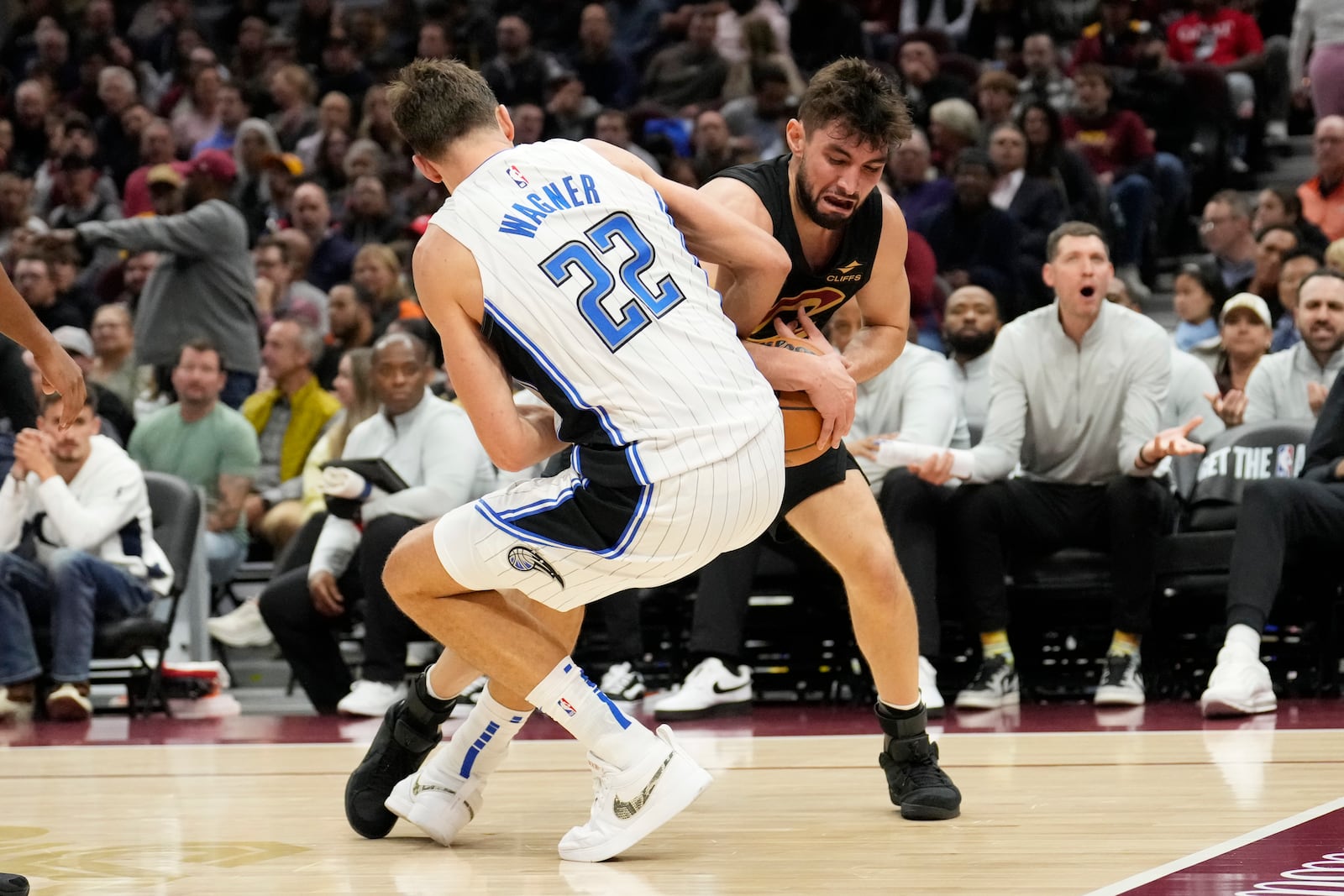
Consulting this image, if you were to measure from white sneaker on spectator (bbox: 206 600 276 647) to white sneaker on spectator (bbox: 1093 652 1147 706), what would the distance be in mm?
3460

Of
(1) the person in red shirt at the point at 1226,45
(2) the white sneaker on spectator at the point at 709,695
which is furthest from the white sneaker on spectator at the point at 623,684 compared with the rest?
(1) the person in red shirt at the point at 1226,45

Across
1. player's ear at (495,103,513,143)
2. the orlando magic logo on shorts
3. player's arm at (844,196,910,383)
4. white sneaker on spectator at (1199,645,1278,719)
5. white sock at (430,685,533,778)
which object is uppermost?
player's ear at (495,103,513,143)

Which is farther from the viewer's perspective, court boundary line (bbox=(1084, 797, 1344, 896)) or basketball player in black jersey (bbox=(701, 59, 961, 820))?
basketball player in black jersey (bbox=(701, 59, 961, 820))

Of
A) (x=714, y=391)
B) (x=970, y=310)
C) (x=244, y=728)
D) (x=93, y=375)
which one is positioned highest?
(x=714, y=391)

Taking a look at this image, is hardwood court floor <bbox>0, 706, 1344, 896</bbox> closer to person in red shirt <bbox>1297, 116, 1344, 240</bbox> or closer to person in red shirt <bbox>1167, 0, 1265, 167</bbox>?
person in red shirt <bbox>1297, 116, 1344, 240</bbox>

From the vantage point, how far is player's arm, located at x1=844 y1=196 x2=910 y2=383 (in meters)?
3.57

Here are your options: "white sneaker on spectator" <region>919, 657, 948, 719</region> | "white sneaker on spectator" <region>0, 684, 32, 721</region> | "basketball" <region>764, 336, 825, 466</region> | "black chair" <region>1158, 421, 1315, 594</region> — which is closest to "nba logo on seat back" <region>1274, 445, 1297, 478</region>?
"black chair" <region>1158, 421, 1315, 594</region>

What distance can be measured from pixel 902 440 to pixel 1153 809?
2858 mm

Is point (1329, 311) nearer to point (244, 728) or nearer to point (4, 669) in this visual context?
point (244, 728)

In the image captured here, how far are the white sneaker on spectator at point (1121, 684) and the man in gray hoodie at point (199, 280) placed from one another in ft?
15.9

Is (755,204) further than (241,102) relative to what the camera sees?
No

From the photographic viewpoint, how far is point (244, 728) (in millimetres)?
6004

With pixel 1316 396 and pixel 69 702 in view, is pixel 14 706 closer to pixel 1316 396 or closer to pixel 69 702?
pixel 69 702

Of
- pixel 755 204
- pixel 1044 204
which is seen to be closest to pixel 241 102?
pixel 1044 204
